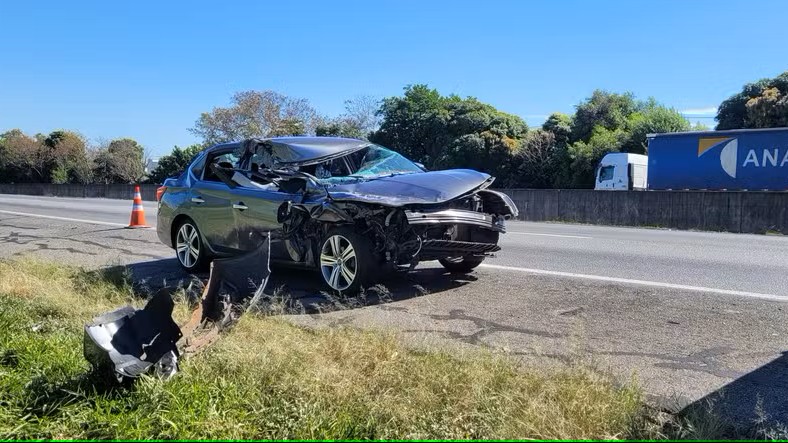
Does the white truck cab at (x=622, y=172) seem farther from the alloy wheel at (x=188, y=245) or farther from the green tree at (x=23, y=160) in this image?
the green tree at (x=23, y=160)

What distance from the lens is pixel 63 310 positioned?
577 cm

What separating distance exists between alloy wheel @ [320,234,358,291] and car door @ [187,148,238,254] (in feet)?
4.96

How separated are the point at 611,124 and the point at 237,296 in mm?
45022

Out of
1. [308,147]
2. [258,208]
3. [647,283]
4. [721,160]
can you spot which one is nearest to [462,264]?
[647,283]

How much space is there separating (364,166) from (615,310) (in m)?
3.19

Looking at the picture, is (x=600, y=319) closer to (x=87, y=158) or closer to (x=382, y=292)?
(x=382, y=292)

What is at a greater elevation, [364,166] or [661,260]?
[364,166]

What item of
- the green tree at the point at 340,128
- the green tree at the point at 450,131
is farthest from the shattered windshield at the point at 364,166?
the green tree at the point at 340,128

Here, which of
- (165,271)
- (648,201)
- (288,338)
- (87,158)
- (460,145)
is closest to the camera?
(288,338)

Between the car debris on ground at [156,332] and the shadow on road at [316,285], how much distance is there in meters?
0.72

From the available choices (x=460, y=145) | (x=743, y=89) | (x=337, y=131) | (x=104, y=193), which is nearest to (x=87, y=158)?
(x=104, y=193)

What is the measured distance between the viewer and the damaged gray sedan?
6297 mm

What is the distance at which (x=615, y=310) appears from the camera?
6.09 metres

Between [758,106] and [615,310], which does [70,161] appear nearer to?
[758,106]
